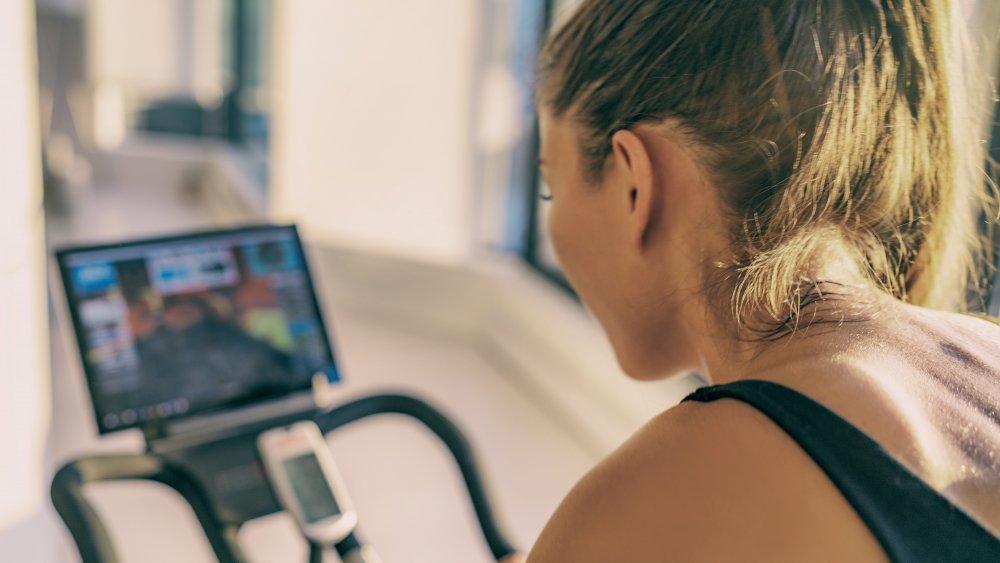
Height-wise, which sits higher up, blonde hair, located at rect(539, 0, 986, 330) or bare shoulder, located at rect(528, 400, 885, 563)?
blonde hair, located at rect(539, 0, 986, 330)

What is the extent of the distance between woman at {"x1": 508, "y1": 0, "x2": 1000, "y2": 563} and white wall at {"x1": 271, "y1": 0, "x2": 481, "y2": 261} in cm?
260

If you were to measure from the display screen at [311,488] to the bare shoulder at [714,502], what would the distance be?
527 mm

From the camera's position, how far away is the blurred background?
4.35 feet

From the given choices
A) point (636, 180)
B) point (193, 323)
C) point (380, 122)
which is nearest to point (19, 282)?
point (193, 323)

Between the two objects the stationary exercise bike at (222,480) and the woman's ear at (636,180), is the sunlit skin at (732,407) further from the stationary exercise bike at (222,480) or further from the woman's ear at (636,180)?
the stationary exercise bike at (222,480)

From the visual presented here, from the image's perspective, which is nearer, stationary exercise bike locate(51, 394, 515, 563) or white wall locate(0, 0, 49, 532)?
stationary exercise bike locate(51, 394, 515, 563)

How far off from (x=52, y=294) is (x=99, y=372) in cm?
250

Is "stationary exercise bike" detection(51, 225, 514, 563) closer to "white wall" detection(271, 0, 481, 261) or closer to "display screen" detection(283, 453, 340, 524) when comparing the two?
"display screen" detection(283, 453, 340, 524)

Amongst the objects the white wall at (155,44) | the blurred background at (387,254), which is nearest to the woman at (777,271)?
the blurred background at (387,254)

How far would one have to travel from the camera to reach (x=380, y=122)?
11.8 feet

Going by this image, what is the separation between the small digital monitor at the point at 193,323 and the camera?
112cm

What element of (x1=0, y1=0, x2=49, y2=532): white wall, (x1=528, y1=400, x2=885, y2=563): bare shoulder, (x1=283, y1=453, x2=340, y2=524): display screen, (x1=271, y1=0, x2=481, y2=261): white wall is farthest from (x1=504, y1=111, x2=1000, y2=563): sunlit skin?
(x1=271, y1=0, x2=481, y2=261): white wall

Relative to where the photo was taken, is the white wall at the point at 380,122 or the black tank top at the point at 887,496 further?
the white wall at the point at 380,122

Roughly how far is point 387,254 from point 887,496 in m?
3.22
